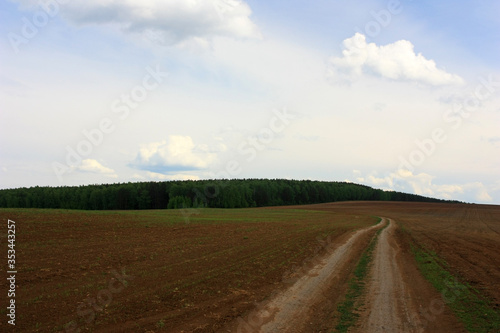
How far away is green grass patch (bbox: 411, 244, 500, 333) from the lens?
9.16 metres

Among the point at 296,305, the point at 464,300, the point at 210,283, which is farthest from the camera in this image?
the point at 210,283

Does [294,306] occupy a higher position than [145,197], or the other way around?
[145,197]

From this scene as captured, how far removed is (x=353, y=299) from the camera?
37.8ft

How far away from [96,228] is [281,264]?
1883 cm

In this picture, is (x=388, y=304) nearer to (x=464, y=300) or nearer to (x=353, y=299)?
(x=353, y=299)

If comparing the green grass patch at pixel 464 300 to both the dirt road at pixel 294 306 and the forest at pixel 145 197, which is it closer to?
the dirt road at pixel 294 306

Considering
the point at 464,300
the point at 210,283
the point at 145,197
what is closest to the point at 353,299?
the point at 464,300

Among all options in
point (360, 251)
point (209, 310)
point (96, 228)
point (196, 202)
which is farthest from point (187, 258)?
point (196, 202)

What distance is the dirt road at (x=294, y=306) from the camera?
29.8ft

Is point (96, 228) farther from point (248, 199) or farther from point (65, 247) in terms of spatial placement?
point (248, 199)

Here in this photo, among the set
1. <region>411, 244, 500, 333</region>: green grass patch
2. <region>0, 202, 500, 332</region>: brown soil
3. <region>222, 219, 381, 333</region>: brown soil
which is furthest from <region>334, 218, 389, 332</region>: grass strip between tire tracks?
<region>411, 244, 500, 333</region>: green grass patch

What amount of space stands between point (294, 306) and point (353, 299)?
219 centimetres

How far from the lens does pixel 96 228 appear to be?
29406 mm

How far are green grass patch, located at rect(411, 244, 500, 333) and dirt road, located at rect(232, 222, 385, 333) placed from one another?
3933mm
